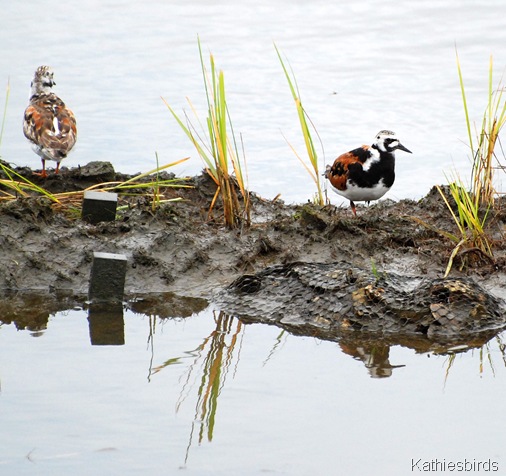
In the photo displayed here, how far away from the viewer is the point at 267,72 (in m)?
13.7

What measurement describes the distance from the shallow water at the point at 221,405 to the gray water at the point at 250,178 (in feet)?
0.04

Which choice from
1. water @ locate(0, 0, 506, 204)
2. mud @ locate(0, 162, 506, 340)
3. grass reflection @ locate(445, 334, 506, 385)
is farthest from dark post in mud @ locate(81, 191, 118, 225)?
grass reflection @ locate(445, 334, 506, 385)

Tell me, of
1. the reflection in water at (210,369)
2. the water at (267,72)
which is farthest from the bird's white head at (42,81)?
the reflection in water at (210,369)

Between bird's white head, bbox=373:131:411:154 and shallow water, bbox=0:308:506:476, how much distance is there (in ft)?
10.8

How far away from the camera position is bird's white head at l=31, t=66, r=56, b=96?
1068 centimetres

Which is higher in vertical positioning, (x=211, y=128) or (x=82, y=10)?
(x=82, y=10)

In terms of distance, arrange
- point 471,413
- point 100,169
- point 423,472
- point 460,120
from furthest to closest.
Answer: point 460,120, point 100,169, point 471,413, point 423,472

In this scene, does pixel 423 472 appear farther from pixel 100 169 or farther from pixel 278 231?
pixel 100 169

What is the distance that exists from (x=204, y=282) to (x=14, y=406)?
8.01ft

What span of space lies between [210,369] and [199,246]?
6.46 ft

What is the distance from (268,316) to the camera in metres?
7.13

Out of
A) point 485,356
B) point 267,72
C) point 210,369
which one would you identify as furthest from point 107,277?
point 267,72

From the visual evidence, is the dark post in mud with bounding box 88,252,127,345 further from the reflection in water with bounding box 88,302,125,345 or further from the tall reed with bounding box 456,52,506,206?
the tall reed with bounding box 456,52,506,206

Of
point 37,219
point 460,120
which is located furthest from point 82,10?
point 37,219
